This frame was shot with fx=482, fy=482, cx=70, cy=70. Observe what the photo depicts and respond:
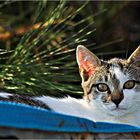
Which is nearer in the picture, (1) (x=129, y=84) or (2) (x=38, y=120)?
(2) (x=38, y=120)

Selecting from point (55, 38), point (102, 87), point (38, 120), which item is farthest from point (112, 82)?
point (55, 38)

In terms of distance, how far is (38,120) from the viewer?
105 centimetres

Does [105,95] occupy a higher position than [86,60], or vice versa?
[86,60]

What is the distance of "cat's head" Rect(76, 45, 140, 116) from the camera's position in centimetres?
140

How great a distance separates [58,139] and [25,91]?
0.49 m

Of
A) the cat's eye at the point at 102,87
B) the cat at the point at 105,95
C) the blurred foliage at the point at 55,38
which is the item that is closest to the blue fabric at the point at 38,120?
the cat at the point at 105,95

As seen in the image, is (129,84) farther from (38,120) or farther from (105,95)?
(38,120)

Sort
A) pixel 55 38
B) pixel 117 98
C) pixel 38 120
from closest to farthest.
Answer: pixel 38 120
pixel 117 98
pixel 55 38

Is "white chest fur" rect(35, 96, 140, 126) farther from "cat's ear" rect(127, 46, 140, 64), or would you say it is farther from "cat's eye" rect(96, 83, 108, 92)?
"cat's ear" rect(127, 46, 140, 64)

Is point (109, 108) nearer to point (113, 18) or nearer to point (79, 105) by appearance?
point (79, 105)

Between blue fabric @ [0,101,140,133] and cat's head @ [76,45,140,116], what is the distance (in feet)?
1.05

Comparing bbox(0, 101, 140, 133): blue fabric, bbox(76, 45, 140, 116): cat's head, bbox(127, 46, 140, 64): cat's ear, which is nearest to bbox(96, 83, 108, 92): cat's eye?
bbox(76, 45, 140, 116): cat's head

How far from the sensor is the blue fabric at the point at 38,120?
3.42 ft

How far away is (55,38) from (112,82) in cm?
102
